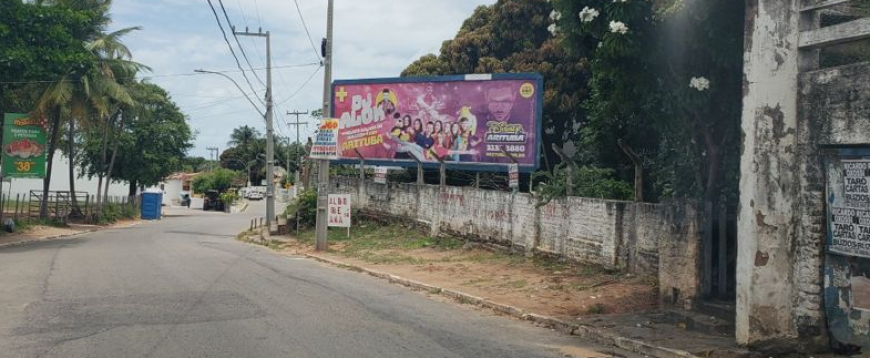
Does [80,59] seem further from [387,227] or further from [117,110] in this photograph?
[117,110]

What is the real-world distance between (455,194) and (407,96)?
595 cm

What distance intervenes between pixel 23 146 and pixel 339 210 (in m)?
14.5

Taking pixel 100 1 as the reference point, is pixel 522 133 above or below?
below

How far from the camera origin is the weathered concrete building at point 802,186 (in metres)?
7.13

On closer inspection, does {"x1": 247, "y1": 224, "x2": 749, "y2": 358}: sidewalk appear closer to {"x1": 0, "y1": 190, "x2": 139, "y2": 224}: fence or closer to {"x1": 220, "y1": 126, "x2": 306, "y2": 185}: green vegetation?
{"x1": 0, "y1": 190, "x2": 139, "y2": 224}: fence

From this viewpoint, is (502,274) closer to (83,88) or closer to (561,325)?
(561,325)

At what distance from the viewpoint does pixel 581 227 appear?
14852 millimetres

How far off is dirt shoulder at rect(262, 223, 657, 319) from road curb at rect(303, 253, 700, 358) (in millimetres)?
266

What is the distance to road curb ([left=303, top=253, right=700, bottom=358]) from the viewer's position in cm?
828

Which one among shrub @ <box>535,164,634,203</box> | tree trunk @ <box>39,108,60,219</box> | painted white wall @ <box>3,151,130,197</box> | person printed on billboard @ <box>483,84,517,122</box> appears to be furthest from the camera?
painted white wall @ <box>3,151,130,197</box>

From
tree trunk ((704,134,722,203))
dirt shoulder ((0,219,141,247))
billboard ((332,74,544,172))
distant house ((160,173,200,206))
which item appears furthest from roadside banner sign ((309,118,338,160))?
distant house ((160,173,200,206))

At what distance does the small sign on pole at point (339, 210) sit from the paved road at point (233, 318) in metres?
8.01

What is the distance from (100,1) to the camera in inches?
1389

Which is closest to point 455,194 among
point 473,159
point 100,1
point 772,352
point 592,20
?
point 473,159
